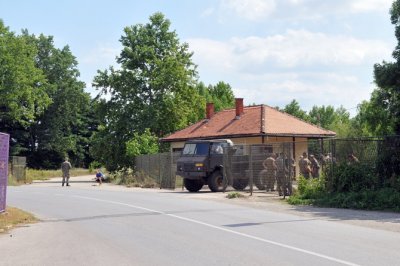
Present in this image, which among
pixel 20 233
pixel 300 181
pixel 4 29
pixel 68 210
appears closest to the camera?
pixel 20 233

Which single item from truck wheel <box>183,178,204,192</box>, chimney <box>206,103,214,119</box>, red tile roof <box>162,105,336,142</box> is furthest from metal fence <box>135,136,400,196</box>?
chimney <box>206,103,214,119</box>

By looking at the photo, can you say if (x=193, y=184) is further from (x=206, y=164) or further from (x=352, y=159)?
(x=352, y=159)

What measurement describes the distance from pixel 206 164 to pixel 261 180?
3.55 metres

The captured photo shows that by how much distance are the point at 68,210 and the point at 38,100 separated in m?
54.3

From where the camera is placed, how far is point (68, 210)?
1769 cm

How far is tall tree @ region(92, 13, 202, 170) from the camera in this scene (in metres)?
49.8

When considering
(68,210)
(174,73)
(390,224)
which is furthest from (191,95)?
(390,224)

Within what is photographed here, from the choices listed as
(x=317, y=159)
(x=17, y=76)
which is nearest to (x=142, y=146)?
(x=317, y=159)

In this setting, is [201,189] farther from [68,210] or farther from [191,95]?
[191,95]

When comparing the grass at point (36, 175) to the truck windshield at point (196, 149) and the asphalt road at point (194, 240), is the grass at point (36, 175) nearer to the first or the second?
the truck windshield at point (196, 149)

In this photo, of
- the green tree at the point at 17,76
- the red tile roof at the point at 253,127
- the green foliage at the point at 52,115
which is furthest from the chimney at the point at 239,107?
the green foliage at the point at 52,115

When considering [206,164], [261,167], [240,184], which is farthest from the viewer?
[206,164]

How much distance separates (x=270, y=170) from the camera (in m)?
23.1

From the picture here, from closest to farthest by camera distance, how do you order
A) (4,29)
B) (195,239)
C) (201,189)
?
(195,239) → (201,189) → (4,29)
